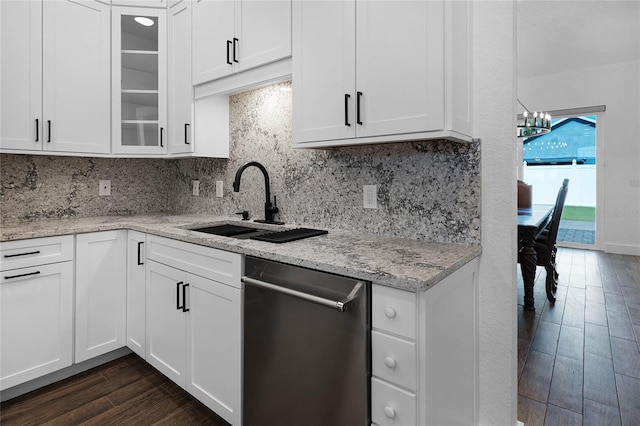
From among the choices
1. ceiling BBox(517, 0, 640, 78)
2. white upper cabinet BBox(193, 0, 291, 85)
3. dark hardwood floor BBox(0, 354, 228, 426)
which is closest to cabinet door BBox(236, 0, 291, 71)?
white upper cabinet BBox(193, 0, 291, 85)

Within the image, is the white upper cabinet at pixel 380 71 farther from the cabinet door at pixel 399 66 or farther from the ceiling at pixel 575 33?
the ceiling at pixel 575 33

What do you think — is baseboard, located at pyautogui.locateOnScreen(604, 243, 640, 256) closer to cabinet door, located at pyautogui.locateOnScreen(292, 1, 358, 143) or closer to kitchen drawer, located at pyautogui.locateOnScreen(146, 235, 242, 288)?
cabinet door, located at pyautogui.locateOnScreen(292, 1, 358, 143)

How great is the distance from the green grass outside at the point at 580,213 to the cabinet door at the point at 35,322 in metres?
7.06

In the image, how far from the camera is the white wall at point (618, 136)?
5367 millimetres

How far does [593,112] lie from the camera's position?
569cm

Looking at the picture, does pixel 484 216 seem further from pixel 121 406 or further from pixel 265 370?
pixel 121 406

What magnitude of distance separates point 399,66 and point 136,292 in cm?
195

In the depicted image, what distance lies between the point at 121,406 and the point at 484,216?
2022 mm

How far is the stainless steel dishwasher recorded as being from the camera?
1.15 m

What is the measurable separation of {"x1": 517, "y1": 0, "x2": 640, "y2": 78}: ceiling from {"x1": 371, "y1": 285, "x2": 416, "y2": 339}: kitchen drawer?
139 inches

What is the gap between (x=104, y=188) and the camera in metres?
2.77

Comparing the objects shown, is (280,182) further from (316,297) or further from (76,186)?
(76,186)

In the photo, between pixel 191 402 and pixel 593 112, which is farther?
pixel 593 112

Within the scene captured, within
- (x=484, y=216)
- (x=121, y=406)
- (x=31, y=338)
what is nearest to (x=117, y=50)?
(x=31, y=338)
